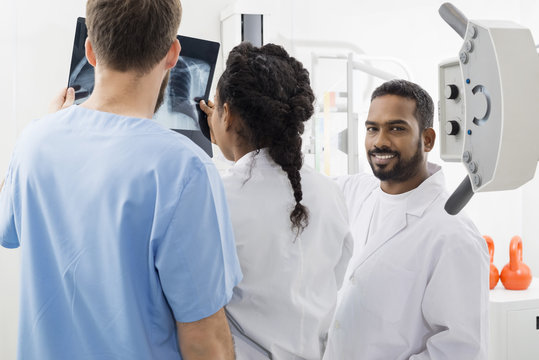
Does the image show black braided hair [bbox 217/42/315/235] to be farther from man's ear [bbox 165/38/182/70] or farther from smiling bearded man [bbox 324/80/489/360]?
smiling bearded man [bbox 324/80/489/360]

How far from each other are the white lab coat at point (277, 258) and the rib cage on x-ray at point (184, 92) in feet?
1.25

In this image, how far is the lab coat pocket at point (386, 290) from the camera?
143 centimetres

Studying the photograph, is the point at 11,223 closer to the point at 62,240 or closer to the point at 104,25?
the point at 62,240

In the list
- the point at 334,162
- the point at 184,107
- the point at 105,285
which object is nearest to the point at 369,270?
the point at 184,107

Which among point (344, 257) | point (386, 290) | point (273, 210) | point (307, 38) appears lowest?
point (386, 290)

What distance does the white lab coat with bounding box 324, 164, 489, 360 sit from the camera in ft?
4.41

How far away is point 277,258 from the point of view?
1.10 m

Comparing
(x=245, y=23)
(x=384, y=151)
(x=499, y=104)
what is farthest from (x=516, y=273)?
(x=499, y=104)

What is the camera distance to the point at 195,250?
0.87 metres

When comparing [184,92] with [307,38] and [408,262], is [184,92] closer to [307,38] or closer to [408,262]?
[408,262]

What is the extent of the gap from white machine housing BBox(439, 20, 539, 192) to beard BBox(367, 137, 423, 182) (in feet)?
2.63

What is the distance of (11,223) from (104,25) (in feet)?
1.34

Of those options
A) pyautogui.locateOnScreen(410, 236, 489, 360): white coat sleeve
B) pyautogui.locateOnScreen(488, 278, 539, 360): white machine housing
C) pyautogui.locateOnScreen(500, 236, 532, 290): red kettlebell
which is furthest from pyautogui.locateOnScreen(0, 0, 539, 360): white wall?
pyautogui.locateOnScreen(410, 236, 489, 360): white coat sleeve

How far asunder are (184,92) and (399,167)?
0.66 m
